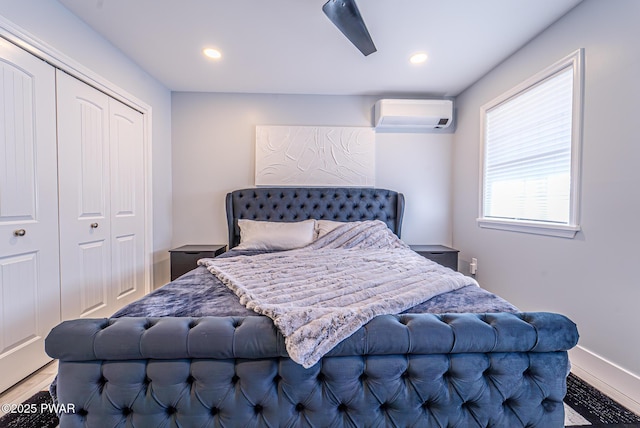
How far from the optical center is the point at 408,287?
4.64ft

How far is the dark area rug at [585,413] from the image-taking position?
132 centimetres

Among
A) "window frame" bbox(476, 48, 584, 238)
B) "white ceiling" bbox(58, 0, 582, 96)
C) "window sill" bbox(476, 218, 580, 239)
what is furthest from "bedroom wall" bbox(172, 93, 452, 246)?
"window frame" bbox(476, 48, 584, 238)

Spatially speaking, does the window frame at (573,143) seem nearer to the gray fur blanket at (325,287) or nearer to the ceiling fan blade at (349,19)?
the gray fur blanket at (325,287)

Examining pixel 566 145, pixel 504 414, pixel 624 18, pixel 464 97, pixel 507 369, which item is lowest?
pixel 504 414

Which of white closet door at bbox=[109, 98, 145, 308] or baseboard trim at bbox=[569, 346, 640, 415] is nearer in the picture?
baseboard trim at bbox=[569, 346, 640, 415]

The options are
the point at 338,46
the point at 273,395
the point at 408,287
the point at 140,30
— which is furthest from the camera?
the point at 338,46

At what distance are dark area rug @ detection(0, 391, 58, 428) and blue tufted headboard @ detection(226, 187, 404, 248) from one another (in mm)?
1904

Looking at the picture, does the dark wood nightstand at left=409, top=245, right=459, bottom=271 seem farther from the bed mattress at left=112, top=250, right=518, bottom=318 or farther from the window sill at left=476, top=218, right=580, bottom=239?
the bed mattress at left=112, top=250, right=518, bottom=318

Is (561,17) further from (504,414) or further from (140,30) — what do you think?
(140,30)

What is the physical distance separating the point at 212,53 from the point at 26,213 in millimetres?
1881

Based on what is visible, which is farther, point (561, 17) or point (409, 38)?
point (409, 38)

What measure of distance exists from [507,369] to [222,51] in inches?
117

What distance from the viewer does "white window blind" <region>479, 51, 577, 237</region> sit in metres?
1.97

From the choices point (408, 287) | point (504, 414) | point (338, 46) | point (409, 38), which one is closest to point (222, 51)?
point (338, 46)
